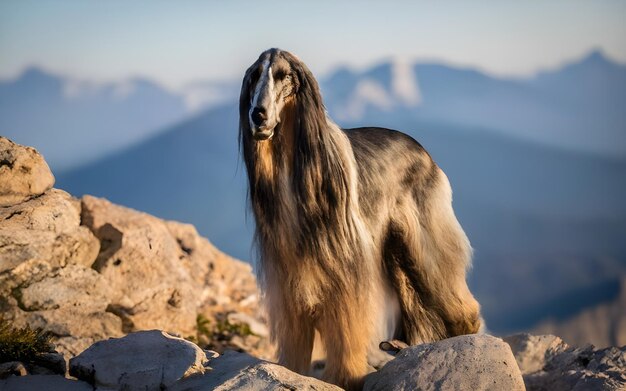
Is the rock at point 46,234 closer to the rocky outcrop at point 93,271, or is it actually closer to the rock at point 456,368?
the rocky outcrop at point 93,271

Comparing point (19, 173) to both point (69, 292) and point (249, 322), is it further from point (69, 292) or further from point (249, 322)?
point (249, 322)

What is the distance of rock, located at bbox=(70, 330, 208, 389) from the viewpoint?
21.4 feet

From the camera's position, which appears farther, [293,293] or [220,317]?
[220,317]

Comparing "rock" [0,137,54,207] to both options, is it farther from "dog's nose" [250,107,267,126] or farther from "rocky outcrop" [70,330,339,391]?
"dog's nose" [250,107,267,126]

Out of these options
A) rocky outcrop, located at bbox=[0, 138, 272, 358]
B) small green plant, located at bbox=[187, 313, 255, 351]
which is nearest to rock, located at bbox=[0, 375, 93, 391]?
rocky outcrop, located at bbox=[0, 138, 272, 358]

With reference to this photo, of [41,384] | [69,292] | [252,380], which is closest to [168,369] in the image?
[252,380]

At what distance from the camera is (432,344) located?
6910mm

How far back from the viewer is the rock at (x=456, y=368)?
21.2 feet

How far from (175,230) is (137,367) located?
227 inches

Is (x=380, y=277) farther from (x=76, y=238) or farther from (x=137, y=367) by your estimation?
(x=76, y=238)

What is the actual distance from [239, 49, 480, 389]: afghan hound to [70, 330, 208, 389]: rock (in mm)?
974

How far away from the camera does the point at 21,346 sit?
7.27 meters

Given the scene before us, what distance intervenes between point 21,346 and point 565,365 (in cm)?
501

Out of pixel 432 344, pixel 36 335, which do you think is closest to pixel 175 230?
pixel 36 335
